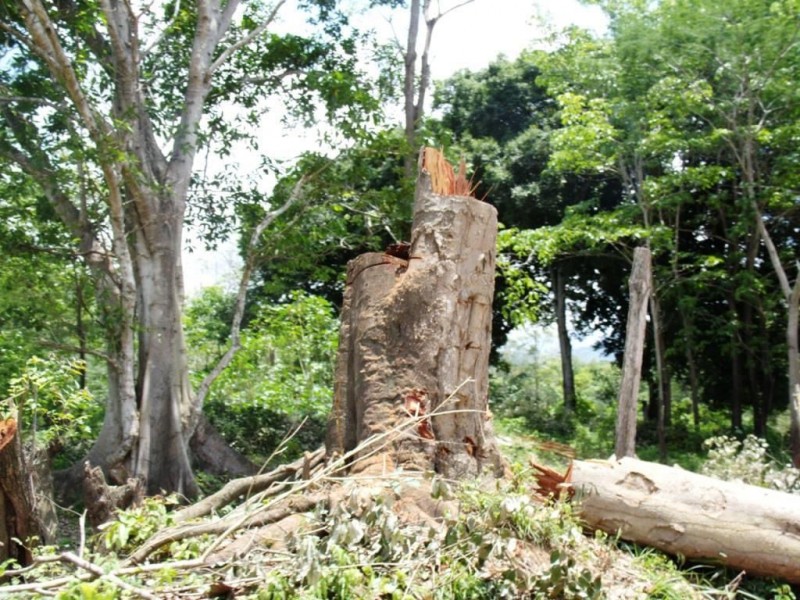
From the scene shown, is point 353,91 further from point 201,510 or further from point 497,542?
point 497,542

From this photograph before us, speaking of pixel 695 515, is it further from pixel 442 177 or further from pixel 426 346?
pixel 442 177

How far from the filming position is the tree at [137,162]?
33.1 feet

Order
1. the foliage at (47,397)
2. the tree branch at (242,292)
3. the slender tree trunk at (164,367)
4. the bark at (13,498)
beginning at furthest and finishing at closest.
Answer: the slender tree trunk at (164,367)
the tree branch at (242,292)
the foliage at (47,397)
the bark at (13,498)

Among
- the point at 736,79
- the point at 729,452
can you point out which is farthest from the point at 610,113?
the point at 729,452

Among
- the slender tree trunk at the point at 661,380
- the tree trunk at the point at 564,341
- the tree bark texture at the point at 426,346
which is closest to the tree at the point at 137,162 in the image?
the tree bark texture at the point at 426,346

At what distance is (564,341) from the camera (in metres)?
21.7

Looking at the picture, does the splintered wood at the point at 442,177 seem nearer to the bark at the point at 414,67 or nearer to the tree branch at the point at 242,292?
the tree branch at the point at 242,292

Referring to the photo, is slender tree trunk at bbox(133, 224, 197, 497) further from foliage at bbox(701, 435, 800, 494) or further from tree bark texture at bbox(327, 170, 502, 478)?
foliage at bbox(701, 435, 800, 494)

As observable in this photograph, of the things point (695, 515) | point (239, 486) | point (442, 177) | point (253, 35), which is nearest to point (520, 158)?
point (253, 35)

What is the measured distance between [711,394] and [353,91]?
12.8 meters

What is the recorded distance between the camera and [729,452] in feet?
29.2

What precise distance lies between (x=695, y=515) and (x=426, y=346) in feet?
6.01

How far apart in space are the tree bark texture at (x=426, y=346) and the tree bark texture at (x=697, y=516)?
70 cm

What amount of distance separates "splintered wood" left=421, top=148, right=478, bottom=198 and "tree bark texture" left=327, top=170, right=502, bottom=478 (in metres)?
0.06
